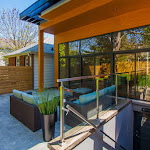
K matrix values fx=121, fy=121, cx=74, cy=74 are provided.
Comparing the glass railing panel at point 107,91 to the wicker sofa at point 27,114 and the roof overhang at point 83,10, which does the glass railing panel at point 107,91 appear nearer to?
the wicker sofa at point 27,114

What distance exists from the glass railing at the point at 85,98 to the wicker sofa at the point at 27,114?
116 centimetres

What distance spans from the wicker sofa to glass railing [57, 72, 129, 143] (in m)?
1.16

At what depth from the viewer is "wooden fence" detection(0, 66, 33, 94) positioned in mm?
7887

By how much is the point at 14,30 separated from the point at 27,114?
716 inches

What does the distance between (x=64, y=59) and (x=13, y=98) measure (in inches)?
192

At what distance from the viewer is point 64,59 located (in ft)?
27.5

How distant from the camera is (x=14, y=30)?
707 inches

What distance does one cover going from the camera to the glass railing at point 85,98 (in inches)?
83.3

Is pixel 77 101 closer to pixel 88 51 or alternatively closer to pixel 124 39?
pixel 124 39

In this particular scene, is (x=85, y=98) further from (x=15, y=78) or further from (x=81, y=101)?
(x=15, y=78)

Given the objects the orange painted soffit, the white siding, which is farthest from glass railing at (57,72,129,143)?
the white siding

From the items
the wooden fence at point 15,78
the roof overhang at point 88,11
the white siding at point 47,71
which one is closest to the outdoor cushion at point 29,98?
the roof overhang at point 88,11

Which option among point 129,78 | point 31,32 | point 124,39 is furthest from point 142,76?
point 31,32

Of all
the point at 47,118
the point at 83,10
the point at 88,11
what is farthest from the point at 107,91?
the point at 83,10
